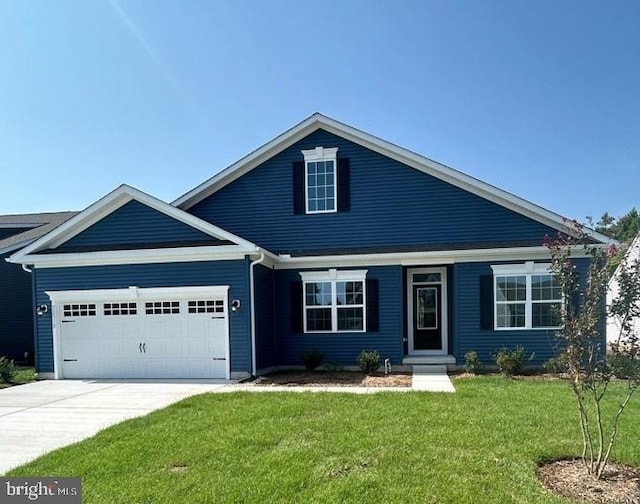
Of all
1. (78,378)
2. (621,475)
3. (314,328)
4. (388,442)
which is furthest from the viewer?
(314,328)

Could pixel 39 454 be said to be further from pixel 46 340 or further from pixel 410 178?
pixel 410 178

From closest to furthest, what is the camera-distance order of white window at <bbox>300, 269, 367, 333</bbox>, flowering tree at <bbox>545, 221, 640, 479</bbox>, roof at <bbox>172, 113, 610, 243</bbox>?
flowering tree at <bbox>545, 221, 640, 479</bbox>
roof at <bbox>172, 113, 610, 243</bbox>
white window at <bbox>300, 269, 367, 333</bbox>

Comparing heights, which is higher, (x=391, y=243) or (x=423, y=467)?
(x=391, y=243)

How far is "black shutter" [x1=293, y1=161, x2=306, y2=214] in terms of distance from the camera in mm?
13078

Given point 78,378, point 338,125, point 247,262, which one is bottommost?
point 78,378

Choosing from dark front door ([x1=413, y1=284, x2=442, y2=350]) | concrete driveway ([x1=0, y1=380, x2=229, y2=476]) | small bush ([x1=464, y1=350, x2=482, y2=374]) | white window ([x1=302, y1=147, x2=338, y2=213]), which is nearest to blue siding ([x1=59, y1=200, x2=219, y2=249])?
concrete driveway ([x1=0, y1=380, x2=229, y2=476])

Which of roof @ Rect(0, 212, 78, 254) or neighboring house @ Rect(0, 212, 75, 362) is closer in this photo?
neighboring house @ Rect(0, 212, 75, 362)

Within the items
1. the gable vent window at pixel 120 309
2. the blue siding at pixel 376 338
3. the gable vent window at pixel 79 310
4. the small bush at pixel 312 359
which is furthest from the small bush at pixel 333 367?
the gable vent window at pixel 79 310

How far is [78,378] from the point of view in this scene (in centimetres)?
1169

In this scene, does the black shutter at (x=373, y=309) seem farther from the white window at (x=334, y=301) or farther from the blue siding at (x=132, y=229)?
the blue siding at (x=132, y=229)

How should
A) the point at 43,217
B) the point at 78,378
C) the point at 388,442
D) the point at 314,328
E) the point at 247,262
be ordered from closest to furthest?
the point at 388,442
the point at 247,262
the point at 78,378
the point at 314,328
the point at 43,217

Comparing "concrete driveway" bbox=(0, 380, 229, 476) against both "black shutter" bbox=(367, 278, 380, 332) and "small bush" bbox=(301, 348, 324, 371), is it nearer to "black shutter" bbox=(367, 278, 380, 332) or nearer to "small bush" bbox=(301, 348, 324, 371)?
"small bush" bbox=(301, 348, 324, 371)

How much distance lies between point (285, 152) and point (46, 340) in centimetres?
826

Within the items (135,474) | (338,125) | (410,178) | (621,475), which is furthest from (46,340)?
(621,475)
